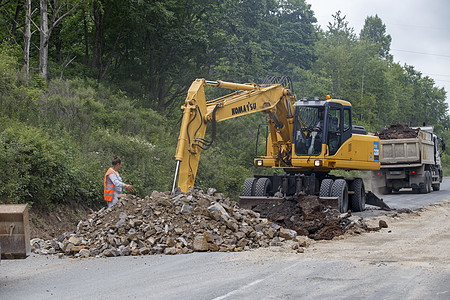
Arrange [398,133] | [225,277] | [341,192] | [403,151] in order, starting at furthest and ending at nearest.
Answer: [398,133]
[403,151]
[341,192]
[225,277]

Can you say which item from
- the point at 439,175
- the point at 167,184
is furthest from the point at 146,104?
the point at 439,175

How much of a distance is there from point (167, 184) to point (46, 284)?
407 inches

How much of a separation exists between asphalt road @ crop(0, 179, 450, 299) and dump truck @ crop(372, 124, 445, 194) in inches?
731

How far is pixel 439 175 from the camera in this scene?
107ft

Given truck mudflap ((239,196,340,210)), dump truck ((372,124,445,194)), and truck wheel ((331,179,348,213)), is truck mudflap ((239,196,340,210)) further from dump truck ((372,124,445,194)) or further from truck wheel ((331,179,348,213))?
dump truck ((372,124,445,194))

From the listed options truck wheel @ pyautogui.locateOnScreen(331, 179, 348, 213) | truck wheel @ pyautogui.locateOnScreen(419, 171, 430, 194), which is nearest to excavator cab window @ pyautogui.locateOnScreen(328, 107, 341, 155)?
truck wheel @ pyautogui.locateOnScreen(331, 179, 348, 213)

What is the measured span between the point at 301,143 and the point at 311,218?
14.1ft

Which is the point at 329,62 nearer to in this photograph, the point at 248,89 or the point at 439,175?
the point at 439,175

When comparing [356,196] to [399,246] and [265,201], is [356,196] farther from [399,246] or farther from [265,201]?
[399,246]

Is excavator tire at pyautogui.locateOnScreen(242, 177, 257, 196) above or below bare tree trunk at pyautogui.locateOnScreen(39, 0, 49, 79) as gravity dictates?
below

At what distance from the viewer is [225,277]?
26.6 ft

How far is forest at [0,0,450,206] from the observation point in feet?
46.9

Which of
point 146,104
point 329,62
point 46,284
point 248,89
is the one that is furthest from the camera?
point 329,62

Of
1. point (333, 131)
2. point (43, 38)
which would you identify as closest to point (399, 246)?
point (333, 131)
